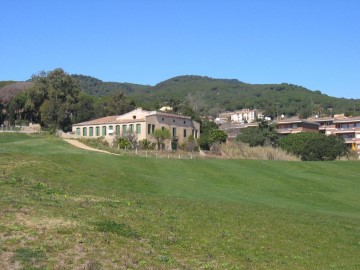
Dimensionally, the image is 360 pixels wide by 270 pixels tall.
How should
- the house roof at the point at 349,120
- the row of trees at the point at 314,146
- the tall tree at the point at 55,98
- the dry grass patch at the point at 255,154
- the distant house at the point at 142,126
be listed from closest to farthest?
the dry grass patch at the point at 255,154
the distant house at the point at 142,126
the row of trees at the point at 314,146
the tall tree at the point at 55,98
the house roof at the point at 349,120

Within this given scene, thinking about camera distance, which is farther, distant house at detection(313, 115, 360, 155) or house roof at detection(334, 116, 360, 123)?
distant house at detection(313, 115, 360, 155)

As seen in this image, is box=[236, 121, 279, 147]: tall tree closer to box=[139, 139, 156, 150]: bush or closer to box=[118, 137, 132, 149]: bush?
box=[139, 139, 156, 150]: bush

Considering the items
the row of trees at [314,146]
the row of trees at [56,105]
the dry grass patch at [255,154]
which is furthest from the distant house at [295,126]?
the dry grass patch at [255,154]

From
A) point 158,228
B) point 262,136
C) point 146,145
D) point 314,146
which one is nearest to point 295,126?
point 262,136

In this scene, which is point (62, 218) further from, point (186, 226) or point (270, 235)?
point (270, 235)

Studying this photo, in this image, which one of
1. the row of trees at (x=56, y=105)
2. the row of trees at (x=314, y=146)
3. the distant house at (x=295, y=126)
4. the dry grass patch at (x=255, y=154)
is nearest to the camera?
the dry grass patch at (x=255, y=154)

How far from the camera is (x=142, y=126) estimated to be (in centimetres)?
7612

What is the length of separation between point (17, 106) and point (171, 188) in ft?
258

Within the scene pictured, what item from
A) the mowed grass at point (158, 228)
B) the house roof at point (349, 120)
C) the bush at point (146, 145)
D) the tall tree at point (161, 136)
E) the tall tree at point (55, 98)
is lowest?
the mowed grass at point (158, 228)

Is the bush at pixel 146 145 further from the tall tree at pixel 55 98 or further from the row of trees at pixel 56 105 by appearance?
the tall tree at pixel 55 98

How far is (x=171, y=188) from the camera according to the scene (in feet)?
97.9

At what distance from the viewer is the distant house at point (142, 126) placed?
7650 cm

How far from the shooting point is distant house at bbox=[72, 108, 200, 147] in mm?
76500

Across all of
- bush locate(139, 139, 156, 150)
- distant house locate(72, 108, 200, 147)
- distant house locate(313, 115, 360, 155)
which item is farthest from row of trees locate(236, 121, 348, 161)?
distant house locate(313, 115, 360, 155)
